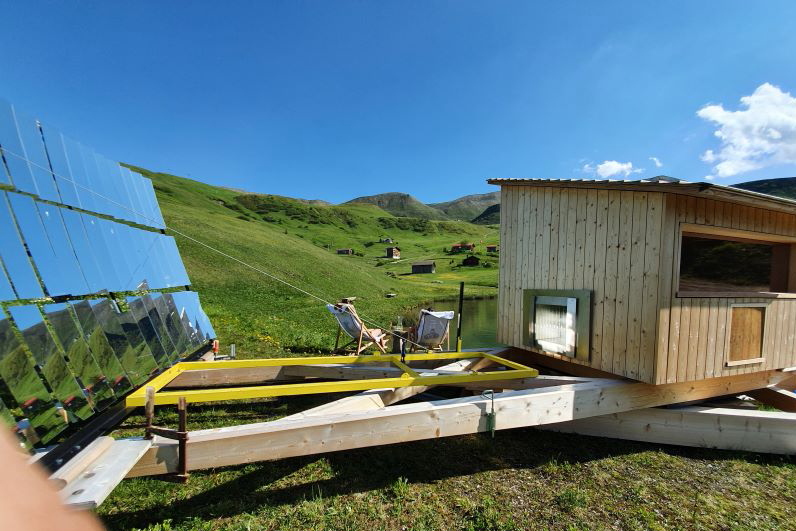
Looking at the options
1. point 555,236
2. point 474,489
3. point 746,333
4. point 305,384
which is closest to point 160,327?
point 305,384

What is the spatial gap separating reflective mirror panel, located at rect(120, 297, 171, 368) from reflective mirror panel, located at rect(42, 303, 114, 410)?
3.33 ft

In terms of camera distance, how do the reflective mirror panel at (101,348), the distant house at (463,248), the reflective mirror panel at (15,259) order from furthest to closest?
1. the distant house at (463,248)
2. the reflective mirror panel at (101,348)
3. the reflective mirror panel at (15,259)

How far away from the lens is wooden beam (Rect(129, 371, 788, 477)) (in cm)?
374

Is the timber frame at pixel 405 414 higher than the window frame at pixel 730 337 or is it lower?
lower

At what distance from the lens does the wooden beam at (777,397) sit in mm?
7383

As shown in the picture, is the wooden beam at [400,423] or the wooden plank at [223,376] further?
the wooden plank at [223,376]

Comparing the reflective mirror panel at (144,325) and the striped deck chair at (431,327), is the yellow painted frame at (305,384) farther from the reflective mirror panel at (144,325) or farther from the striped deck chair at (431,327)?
the striped deck chair at (431,327)

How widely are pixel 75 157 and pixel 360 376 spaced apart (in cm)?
576

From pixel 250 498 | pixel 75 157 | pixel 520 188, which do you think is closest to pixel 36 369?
pixel 250 498

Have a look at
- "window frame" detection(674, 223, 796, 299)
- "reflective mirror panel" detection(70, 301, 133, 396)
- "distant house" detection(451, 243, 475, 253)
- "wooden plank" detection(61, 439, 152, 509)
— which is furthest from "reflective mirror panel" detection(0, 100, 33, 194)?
"distant house" detection(451, 243, 475, 253)

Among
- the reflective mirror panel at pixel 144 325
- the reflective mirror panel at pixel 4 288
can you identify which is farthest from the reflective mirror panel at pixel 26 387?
the reflective mirror panel at pixel 144 325

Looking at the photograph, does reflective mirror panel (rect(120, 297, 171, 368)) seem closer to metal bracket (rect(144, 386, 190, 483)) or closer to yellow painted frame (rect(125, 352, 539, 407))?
yellow painted frame (rect(125, 352, 539, 407))

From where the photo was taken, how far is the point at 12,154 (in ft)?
13.9

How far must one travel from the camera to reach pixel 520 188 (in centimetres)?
863
